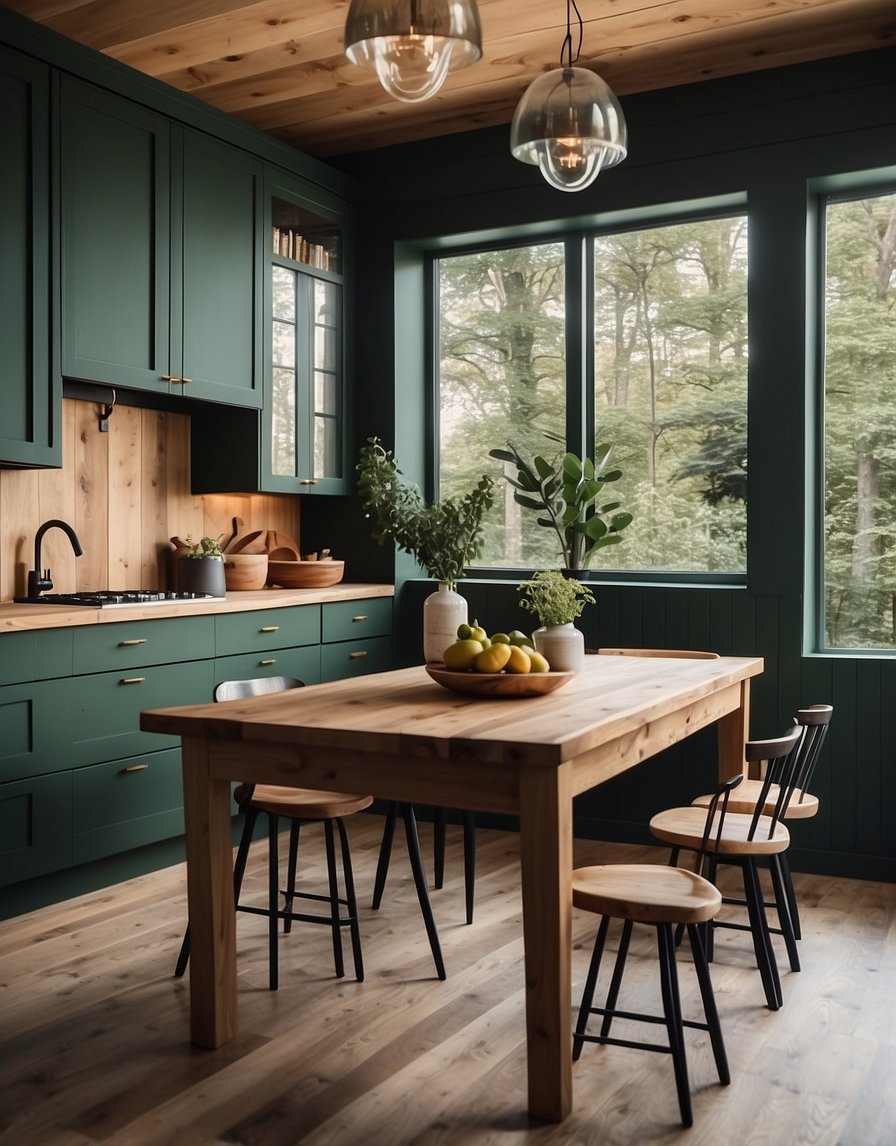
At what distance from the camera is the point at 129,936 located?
3418mm

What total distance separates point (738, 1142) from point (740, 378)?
3.18m

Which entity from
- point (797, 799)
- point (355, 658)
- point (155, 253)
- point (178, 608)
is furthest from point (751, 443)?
point (155, 253)

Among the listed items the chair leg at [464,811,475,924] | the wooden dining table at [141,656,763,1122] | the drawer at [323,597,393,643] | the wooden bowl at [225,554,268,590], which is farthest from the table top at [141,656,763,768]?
the wooden bowl at [225,554,268,590]

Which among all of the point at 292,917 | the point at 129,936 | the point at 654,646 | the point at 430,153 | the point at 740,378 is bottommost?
the point at 129,936

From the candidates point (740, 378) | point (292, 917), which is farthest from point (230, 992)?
point (740, 378)

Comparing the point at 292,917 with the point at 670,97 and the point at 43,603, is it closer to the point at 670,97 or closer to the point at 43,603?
the point at 43,603

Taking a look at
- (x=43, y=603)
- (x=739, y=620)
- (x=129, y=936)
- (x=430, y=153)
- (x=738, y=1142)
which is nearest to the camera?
(x=738, y=1142)

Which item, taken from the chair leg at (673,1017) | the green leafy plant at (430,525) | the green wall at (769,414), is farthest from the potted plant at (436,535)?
the green wall at (769,414)

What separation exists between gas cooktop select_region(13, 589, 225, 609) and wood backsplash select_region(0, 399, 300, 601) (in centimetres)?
15

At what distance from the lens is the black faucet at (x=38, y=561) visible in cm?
404

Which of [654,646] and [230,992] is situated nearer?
[230,992]

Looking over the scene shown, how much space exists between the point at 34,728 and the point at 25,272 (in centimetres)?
149

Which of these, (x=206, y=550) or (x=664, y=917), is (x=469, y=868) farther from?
(x=206, y=550)

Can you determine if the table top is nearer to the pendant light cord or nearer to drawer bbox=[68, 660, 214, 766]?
drawer bbox=[68, 660, 214, 766]
